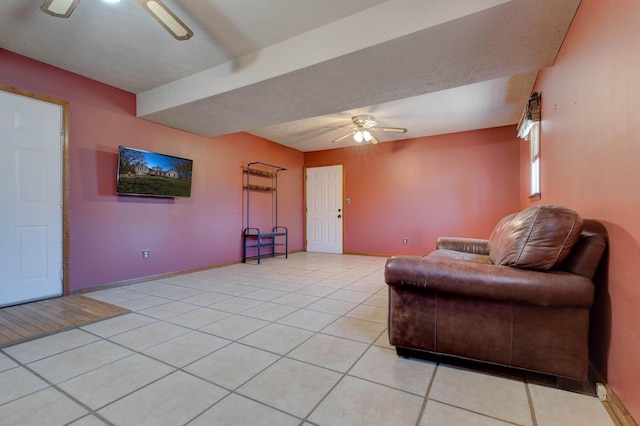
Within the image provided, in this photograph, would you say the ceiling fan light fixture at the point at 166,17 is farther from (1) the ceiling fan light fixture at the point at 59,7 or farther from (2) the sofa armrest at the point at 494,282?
(2) the sofa armrest at the point at 494,282

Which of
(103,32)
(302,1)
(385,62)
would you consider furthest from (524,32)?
(103,32)

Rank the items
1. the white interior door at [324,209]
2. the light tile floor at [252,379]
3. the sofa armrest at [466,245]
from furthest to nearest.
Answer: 1. the white interior door at [324,209]
2. the sofa armrest at [466,245]
3. the light tile floor at [252,379]

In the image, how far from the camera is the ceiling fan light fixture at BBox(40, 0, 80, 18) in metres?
1.75

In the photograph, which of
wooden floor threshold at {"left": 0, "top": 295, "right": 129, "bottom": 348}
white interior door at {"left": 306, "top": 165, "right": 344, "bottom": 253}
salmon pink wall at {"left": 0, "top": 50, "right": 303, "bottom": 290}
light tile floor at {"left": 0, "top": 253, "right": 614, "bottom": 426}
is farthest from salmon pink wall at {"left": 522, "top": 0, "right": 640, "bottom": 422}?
white interior door at {"left": 306, "top": 165, "right": 344, "bottom": 253}

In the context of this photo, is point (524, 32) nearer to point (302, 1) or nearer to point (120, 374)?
point (302, 1)

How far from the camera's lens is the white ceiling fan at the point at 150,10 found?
5.76ft

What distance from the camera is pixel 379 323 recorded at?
2.39 m

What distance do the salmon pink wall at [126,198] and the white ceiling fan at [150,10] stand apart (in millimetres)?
1702

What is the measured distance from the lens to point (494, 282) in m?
1.51

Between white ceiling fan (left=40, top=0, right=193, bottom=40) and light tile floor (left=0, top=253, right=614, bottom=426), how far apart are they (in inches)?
86.0

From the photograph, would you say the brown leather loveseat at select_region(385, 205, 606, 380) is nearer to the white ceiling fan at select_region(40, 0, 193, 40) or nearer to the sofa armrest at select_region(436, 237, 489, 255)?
the sofa armrest at select_region(436, 237, 489, 255)

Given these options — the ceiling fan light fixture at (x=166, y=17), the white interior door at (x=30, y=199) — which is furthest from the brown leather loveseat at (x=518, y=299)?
the white interior door at (x=30, y=199)

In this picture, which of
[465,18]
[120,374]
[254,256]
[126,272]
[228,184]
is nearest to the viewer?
[120,374]

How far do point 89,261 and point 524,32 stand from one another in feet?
15.8
